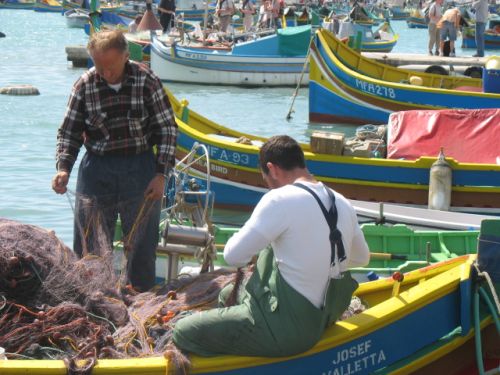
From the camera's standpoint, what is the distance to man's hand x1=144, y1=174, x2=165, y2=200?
5.91 metres

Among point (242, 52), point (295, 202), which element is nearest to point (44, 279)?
point (295, 202)

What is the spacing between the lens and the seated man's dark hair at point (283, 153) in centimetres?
446

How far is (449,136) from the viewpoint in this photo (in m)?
11.2

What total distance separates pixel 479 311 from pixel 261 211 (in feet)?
5.71

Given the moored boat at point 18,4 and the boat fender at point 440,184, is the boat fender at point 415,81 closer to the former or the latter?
the boat fender at point 440,184

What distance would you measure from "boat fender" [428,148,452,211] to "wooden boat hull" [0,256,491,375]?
4626 mm

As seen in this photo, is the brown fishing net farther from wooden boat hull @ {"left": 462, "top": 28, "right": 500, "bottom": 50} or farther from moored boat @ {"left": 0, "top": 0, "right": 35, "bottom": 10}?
moored boat @ {"left": 0, "top": 0, "right": 35, "bottom": 10}

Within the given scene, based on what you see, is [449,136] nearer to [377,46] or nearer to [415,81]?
[415,81]

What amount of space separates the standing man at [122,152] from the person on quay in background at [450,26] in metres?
20.1

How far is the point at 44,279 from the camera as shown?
203 inches

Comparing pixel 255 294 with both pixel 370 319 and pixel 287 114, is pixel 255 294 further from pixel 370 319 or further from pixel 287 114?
pixel 287 114

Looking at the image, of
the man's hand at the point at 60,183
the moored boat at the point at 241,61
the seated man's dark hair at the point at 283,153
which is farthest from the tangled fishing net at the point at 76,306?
the moored boat at the point at 241,61

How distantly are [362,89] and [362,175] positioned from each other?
6.99m

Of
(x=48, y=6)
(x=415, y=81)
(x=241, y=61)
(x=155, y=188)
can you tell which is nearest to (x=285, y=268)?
(x=155, y=188)
